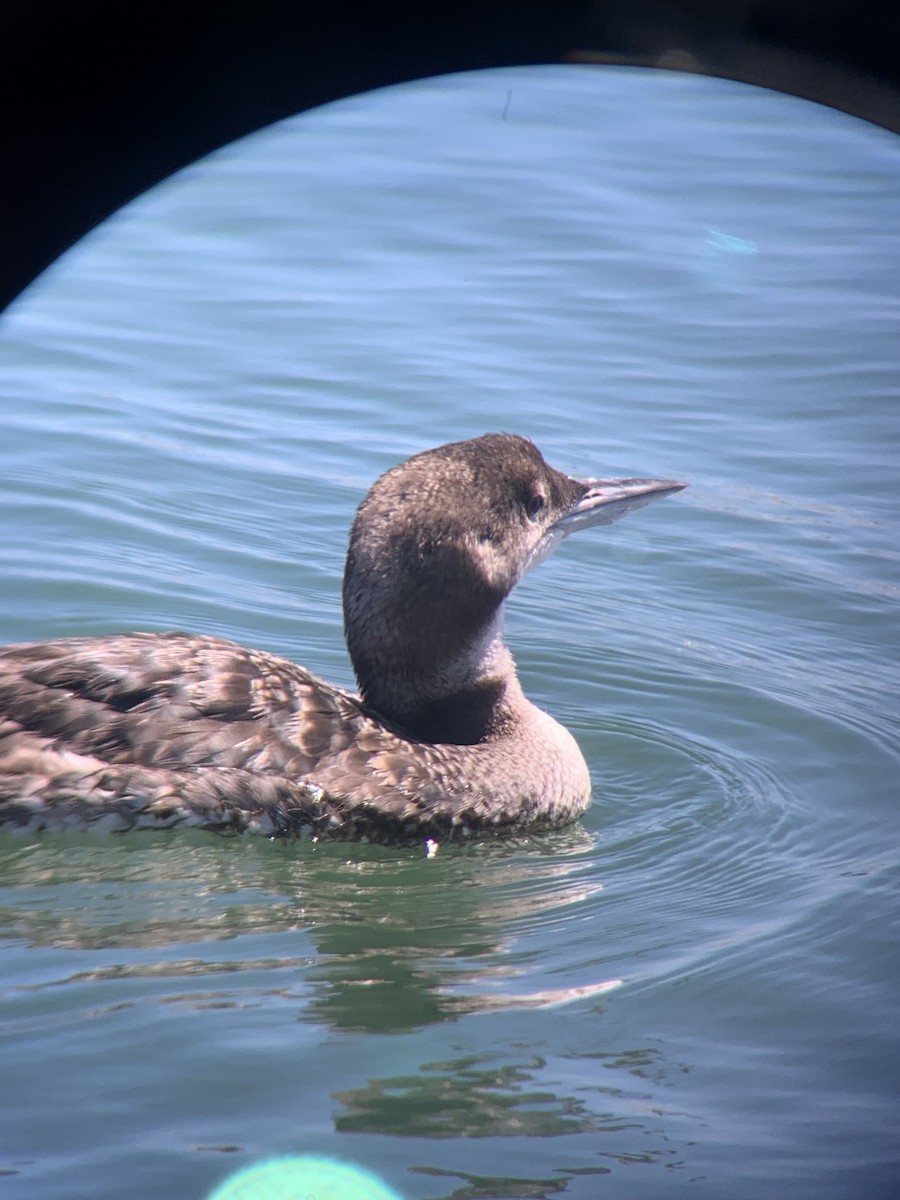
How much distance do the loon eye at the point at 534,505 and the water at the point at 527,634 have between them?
3.23ft

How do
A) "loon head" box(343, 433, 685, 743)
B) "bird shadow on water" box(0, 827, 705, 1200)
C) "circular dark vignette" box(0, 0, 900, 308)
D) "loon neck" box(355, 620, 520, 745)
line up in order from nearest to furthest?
A: "circular dark vignette" box(0, 0, 900, 308) → "bird shadow on water" box(0, 827, 705, 1200) → "loon head" box(343, 433, 685, 743) → "loon neck" box(355, 620, 520, 745)

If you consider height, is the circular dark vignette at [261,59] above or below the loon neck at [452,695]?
above

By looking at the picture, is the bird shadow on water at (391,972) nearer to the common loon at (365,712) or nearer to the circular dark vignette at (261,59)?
the common loon at (365,712)

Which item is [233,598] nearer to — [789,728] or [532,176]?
[789,728]

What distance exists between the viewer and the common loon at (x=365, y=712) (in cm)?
438

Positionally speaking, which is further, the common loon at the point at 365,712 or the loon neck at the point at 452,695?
the loon neck at the point at 452,695

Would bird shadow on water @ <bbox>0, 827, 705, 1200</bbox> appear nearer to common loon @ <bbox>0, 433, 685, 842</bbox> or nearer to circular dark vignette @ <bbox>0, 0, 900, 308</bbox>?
common loon @ <bbox>0, 433, 685, 842</bbox>

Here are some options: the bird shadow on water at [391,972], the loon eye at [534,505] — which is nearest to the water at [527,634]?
the bird shadow on water at [391,972]

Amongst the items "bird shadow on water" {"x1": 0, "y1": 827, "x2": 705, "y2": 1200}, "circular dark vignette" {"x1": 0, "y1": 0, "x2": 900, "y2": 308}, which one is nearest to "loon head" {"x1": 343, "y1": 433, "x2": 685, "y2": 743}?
"bird shadow on water" {"x1": 0, "y1": 827, "x2": 705, "y2": 1200}

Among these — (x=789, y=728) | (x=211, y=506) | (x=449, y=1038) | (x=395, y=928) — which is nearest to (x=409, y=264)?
(x=211, y=506)

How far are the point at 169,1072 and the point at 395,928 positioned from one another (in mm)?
1067

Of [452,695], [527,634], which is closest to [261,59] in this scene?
[452,695]

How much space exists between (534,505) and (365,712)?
92cm

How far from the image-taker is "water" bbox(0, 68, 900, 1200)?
3.08m
